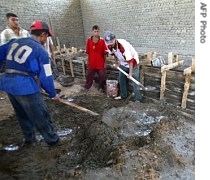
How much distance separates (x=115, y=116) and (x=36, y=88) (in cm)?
165

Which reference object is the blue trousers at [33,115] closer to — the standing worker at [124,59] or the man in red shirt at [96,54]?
the standing worker at [124,59]

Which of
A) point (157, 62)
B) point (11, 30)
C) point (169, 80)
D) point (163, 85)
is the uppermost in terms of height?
point (11, 30)

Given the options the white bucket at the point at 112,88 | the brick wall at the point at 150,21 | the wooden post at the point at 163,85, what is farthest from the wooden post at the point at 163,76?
the brick wall at the point at 150,21

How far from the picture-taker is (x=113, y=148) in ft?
10.6

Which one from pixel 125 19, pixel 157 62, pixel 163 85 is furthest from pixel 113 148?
pixel 125 19

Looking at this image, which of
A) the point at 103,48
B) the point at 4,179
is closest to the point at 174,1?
the point at 103,48

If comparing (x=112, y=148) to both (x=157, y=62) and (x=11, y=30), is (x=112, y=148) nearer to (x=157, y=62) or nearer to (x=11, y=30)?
(x=157, y=62)

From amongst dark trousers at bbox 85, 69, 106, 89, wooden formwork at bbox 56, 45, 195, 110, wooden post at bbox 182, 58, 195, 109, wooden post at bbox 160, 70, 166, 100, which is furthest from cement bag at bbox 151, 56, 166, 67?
dark trousers at bbox 85, 69, 106, 89

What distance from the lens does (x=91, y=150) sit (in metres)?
3.36

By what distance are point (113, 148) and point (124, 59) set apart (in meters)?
2.28

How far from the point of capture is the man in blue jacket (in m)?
2.89

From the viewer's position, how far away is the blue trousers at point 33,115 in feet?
10.1

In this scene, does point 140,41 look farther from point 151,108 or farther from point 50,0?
point 151,108

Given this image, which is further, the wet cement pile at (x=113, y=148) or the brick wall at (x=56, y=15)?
the brick wall at (x=56, y=15)
